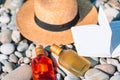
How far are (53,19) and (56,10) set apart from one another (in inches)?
1.8

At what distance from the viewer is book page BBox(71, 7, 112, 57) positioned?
6.08 feet

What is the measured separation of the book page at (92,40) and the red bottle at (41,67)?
183mm

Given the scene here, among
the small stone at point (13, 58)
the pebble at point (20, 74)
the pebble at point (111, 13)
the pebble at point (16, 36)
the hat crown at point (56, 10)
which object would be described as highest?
the hat crown at point (56, 10)

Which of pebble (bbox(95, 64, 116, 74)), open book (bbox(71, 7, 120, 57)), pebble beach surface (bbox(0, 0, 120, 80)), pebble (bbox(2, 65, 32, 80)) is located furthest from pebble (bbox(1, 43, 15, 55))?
pebble (bbox(95, 64, 116, 74))

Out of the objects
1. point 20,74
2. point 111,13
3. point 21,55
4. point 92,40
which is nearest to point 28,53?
point 21,55

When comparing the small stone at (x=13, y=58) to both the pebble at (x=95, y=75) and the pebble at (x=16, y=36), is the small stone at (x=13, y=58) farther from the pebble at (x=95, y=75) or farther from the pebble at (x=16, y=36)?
the pebble at (x=95, y=75)

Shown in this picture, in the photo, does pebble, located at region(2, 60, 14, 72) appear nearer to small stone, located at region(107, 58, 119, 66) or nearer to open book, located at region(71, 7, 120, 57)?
open book, located at region(71, 7, 120, 57)

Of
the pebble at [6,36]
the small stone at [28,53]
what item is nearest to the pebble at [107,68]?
the small stone at [28,53]

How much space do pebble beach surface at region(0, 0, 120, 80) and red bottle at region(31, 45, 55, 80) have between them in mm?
47

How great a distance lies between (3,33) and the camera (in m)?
2.03

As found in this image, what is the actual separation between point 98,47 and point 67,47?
5.9 inches

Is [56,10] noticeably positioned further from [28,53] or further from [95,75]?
[95,75]

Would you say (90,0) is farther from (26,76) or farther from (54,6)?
(26,76)

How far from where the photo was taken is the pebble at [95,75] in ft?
5.77
